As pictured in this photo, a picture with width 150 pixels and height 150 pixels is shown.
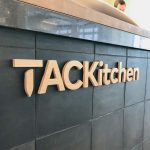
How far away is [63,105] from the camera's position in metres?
0.96

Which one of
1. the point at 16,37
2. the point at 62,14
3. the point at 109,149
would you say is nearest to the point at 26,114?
the point at 16,37

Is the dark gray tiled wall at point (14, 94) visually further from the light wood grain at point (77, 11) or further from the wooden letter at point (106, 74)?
the wooden letter at point (106, 74)

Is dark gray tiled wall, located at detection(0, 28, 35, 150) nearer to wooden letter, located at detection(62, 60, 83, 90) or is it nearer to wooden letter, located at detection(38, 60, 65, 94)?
wooden letter, located at detection(38, 60, 65, 94)

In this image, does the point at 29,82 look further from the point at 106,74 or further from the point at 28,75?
the point at 106,74

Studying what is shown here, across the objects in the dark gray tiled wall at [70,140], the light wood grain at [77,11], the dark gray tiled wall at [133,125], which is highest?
the light wood grain at [77,11]

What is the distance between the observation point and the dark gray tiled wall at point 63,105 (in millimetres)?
742

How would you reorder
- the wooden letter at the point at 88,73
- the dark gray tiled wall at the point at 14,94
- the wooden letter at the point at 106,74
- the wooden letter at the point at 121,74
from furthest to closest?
1. the wooden letter at the point at 121,74
2. the wooden letter at the point at 106,74
3. the wooden letter at the point at 88,73
4. the dark gray tiled wall at the point at 14,94

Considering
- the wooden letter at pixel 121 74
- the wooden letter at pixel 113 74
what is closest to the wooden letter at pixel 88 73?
the wooden letter at pixel 113 74

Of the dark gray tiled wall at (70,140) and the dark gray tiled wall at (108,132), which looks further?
the dark gray tiled wall at (108,132)

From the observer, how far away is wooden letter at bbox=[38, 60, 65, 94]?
2.73 feet

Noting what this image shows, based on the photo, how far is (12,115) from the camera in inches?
29.7

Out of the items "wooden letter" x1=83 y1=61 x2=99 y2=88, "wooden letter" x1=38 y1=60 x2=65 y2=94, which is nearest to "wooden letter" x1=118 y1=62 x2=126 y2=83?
"wooden letter" x1=83 y1=61 x2=99 y2=88

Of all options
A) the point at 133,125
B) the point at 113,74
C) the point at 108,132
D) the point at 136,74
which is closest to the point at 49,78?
the point at 113,74

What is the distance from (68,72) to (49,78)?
0.12m
